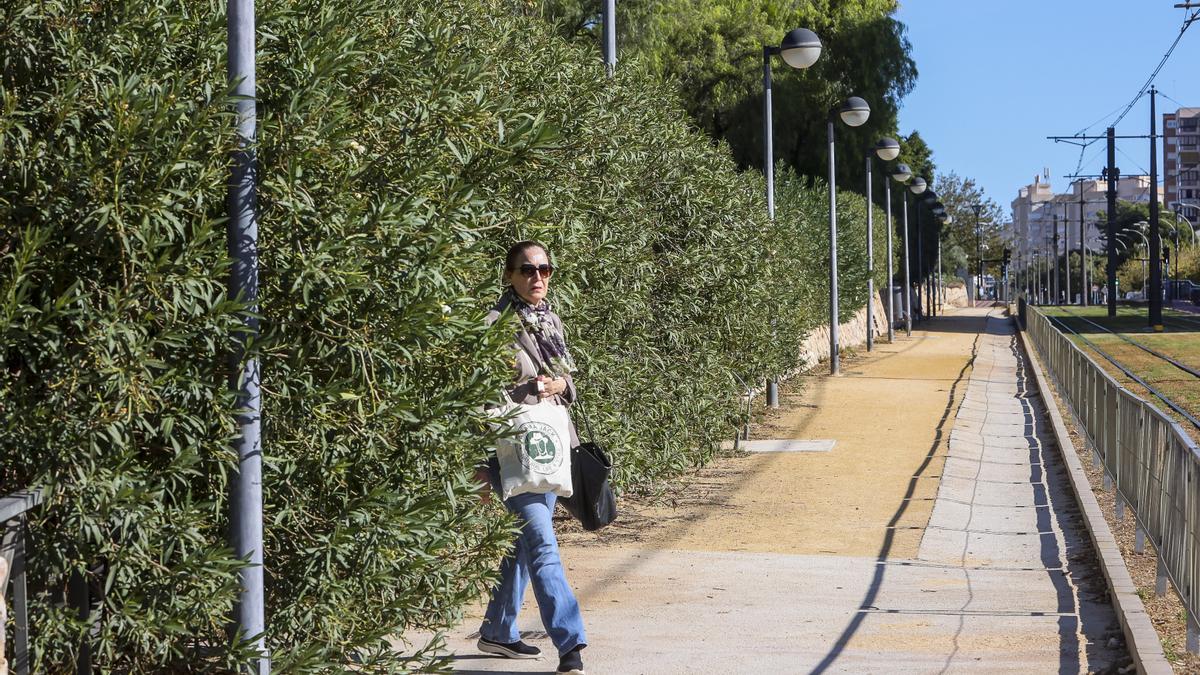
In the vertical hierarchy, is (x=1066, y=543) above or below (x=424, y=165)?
below

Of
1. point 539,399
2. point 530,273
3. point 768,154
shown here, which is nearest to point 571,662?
point 539,399

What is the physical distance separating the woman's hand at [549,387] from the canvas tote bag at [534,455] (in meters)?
0.04

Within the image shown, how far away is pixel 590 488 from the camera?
6164 mm

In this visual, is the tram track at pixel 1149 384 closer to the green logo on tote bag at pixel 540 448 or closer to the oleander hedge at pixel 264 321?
the green logo on tote bag at pixel 540 448

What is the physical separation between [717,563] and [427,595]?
14.5 feet

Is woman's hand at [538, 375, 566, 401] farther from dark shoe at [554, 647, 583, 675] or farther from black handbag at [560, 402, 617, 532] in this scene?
dark shoe at [554, 647, 583, 675]

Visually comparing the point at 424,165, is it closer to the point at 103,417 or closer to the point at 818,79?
the point at 103,417

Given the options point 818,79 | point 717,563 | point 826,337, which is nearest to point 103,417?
point 717,563

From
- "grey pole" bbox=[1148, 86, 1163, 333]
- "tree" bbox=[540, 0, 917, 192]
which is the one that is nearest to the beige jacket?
"tree" bbox=[540, 0, 917, 192]

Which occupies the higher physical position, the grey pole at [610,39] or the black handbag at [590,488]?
the grey pole at [610,39]

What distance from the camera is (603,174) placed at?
9.84m

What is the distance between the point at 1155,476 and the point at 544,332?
4.48m

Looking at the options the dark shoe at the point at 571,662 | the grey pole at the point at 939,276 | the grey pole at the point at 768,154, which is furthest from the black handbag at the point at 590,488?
the grey pole at the point at 939,276

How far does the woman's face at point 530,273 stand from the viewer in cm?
593
